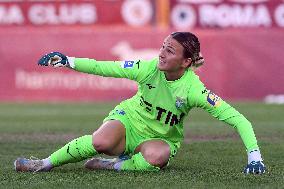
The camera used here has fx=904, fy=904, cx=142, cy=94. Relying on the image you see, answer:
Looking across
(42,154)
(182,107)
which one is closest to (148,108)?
(182,107)

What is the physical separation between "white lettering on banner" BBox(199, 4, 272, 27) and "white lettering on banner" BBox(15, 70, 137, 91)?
2876mm

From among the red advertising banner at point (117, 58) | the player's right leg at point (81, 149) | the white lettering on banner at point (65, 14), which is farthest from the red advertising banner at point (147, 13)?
the player's right leg at point (81, 149)

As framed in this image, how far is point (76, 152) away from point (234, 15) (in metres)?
13.7

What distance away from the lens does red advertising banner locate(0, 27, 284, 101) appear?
60.8ft

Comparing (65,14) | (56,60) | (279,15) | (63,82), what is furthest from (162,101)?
(65,14)

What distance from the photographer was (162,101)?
24.0ft

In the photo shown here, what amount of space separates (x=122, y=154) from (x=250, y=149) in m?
1.18

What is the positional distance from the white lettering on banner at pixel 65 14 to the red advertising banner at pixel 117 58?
1759 mm

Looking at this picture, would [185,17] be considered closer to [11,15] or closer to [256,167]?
[11,15]

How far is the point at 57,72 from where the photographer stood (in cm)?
1883

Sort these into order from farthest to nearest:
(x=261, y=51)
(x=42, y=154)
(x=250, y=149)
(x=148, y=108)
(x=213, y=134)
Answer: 1. (x=261, y=51)
2. (x=213, y=134)
3. (x=42, y=154)
4. (x=148, y=108)
5. (x=250, y=149)

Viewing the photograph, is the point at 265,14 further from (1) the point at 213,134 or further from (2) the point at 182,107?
(2) the point at 182,107

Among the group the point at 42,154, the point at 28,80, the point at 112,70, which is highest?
the point at 112,70

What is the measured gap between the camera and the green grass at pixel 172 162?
664 centimetres
